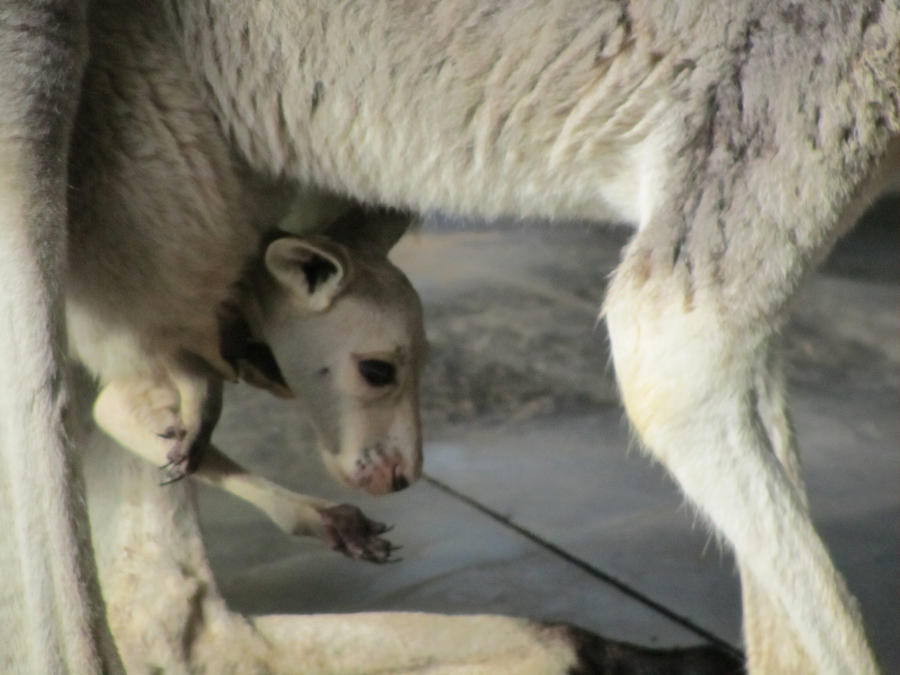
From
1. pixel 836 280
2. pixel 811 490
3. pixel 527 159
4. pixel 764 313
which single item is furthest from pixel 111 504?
pixel 836 280

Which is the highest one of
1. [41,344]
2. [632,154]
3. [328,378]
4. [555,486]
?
[632,154]

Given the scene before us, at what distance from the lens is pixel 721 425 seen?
2129 millimetres

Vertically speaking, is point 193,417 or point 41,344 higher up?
point 41,344

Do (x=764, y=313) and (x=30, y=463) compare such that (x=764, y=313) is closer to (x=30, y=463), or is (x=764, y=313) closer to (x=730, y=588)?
(x=30, y=463)

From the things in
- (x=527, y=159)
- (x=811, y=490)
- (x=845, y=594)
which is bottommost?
(x=811, y=490)

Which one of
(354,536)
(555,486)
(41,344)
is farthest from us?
(555,486)

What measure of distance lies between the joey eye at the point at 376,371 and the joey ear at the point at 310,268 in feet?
0.44

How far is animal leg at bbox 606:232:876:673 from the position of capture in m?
2.10

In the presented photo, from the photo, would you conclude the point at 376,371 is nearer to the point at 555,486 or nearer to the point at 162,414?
the point at 162,414

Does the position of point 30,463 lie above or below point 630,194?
below

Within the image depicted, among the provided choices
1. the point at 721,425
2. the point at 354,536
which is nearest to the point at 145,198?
the point at 354,536

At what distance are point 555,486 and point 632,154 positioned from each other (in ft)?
5.96

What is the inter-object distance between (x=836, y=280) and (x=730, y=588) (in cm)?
264

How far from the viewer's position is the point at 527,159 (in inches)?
90.4
